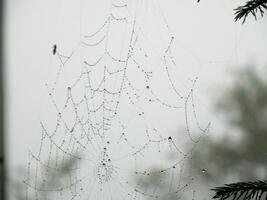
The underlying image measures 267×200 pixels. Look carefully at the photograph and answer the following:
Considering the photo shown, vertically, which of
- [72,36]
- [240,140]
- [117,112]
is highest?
[72,36]

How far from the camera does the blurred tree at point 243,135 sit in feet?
4.12

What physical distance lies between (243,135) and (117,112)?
1.79 feet

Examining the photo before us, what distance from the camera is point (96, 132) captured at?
1520 millimetres

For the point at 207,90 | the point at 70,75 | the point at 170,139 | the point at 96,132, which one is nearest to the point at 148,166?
the point at 170,139

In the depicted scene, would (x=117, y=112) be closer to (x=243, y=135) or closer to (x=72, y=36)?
(x=72, y=36)

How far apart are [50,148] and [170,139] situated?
0.61 metres

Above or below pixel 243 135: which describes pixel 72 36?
above

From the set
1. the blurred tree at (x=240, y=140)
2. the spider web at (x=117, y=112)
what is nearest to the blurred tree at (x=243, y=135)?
the blurred tree at (x=240, y=140)

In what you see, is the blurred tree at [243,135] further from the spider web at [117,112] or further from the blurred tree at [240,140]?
the spider web at [117,112]

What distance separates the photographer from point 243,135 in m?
1.29

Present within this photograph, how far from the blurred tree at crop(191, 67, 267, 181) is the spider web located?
0.33ft

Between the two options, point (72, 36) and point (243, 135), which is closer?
point (243, 135)

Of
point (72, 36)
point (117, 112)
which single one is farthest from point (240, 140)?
point (72, 36)

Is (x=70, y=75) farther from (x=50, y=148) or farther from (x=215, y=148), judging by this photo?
(x=215, y=148)
